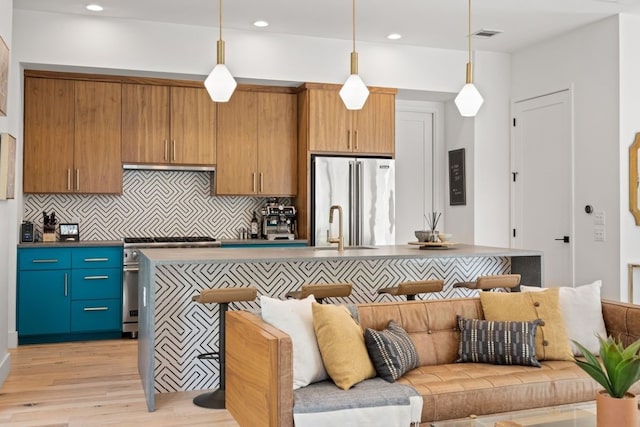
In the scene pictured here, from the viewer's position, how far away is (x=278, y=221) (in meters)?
6.57

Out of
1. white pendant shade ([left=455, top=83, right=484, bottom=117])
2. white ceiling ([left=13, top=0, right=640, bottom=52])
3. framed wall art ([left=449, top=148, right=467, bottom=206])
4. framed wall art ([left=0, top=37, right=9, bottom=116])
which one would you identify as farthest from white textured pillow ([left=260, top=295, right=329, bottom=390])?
framed wall art ([left=449, top=148, right=467, bottom=206])

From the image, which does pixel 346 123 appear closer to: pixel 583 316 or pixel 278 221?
pixel 278 221

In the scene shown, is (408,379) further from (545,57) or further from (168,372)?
(545,57)

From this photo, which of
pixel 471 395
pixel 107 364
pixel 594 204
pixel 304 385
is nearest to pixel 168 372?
pixel 107 364

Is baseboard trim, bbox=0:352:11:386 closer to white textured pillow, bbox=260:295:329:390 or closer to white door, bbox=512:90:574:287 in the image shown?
white textured pillow, bbox=260:295:329:390

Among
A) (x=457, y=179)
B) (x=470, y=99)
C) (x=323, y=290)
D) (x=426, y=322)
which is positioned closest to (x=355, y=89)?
(x=470, y=99)

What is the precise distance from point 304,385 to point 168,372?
158 centimetres

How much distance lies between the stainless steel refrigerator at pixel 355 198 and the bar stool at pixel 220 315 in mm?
2402

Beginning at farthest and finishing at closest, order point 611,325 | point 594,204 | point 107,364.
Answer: point 594,204, point 107,364, point 611,325

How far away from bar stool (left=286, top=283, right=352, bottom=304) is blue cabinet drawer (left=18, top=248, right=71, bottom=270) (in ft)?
9.22

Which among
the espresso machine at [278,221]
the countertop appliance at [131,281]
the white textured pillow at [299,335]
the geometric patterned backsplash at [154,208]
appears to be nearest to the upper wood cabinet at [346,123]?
the espresso machine at [278,221]

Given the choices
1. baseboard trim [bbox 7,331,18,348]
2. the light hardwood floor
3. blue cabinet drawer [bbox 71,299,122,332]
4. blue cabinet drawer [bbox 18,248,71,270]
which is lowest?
the light hardwood floor

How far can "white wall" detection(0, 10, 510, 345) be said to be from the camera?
554 centimetres

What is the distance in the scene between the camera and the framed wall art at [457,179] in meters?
7.06
